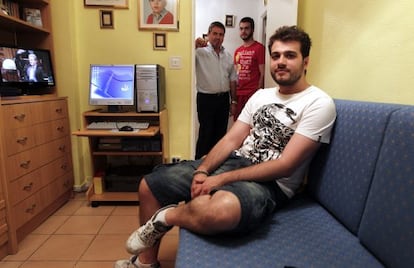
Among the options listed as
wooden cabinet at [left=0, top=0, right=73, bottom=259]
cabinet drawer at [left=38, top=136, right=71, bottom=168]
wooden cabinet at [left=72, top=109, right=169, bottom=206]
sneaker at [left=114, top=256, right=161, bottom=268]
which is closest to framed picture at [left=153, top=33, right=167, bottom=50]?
wooden cabinet at [left=72, top=109, right=169, bottom=206]

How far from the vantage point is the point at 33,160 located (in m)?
1.86

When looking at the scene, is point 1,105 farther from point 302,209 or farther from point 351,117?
point 351,117

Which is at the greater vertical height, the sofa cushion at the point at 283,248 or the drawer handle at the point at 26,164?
the drawer handle at the point at 26,164

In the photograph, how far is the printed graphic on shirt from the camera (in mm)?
1270

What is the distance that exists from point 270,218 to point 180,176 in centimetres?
45

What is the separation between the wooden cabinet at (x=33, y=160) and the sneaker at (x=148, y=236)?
918 mm

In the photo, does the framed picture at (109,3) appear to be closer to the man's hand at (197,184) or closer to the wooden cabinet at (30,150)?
the wooden cabinet at (30,150)

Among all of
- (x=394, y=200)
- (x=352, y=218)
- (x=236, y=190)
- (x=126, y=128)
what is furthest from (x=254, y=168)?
(x=126, y=128)

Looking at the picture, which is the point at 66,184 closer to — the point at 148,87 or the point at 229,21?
the point at 148,87

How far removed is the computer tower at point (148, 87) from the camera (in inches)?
89.0

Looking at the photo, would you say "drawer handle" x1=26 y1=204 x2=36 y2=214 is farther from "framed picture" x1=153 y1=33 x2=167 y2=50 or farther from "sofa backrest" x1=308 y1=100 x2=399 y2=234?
"sofa backrest" x1=308 y1=100 x2=399 y2=234

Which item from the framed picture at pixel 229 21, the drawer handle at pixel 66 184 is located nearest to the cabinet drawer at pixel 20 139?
the drawer handle at pixel 66 184

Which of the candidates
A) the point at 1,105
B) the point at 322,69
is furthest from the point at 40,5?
the point at 322,69

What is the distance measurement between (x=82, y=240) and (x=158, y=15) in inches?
75.0
